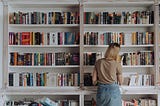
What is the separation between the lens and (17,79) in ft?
12.8

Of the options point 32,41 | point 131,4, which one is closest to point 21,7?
point 32,41

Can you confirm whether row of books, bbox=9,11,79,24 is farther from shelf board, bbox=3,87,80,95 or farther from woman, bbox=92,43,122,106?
shelf board, bbox=3,87,80,95

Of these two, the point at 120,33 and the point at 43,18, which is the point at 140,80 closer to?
the point at 120,33

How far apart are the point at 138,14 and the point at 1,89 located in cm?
231

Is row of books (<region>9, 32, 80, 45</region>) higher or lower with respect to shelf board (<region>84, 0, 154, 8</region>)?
lower

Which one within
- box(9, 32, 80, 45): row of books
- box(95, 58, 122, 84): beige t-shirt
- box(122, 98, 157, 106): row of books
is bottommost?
box(122, 98, 157, 106): row of books

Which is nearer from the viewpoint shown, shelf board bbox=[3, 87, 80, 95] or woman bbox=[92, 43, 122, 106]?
woman bbox=[92, 43, 122, 106]

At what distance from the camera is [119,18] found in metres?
3.97

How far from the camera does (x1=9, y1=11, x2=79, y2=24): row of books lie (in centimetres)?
395

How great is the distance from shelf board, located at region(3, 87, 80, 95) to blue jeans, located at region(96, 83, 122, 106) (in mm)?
423

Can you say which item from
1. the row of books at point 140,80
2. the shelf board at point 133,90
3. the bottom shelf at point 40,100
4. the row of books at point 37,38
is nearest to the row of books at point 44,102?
the bottom shelf at point 40,100

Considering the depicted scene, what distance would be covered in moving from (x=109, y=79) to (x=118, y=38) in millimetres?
775

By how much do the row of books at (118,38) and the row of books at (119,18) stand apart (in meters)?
0.18

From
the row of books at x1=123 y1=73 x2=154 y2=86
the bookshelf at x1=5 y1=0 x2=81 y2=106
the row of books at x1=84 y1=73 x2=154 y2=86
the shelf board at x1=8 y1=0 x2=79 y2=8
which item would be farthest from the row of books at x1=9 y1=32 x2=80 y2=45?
the row of books at x1=123 y1=73 x2=154 y2=86
